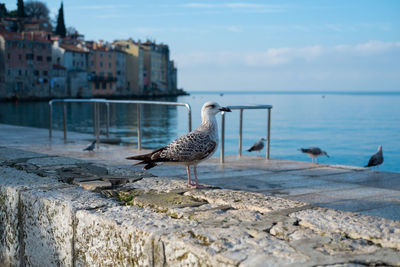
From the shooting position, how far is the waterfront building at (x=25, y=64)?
236ft

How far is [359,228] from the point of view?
2.39 m

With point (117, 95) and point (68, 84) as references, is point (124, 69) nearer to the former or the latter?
point (117, 95)

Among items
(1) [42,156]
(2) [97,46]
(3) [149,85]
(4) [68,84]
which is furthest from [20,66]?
(1) [42,156]

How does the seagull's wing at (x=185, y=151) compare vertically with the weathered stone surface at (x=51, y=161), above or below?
above

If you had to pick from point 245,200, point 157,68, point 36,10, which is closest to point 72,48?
point 36,10

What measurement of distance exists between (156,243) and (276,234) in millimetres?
600

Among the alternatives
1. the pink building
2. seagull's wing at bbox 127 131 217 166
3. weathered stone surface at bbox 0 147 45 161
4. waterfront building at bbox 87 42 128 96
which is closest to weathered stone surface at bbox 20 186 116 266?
seagull's wing at bbox 127 131 217 166

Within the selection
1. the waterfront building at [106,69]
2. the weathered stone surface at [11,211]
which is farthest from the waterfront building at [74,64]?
the weathered stone surface at [11,211]

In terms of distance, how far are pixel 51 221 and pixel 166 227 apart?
941 mm

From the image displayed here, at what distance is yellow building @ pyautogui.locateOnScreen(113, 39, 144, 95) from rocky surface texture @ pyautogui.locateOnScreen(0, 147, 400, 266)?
101 m

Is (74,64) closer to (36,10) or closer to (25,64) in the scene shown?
(25,64)

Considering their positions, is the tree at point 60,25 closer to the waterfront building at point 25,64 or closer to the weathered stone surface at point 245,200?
the waterfront building at point 25,64

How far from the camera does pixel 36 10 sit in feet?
323

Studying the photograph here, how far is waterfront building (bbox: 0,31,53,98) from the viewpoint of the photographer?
71.8 m
